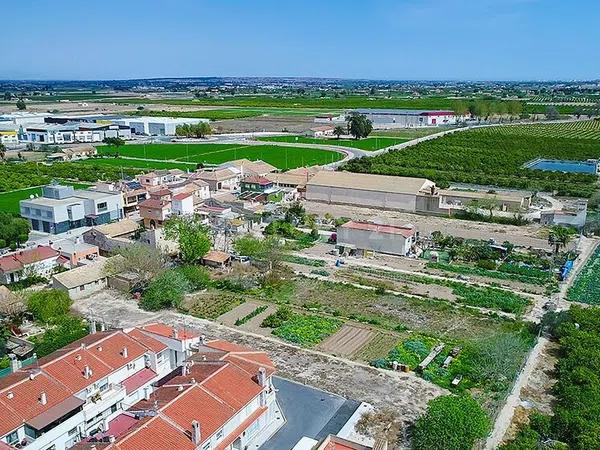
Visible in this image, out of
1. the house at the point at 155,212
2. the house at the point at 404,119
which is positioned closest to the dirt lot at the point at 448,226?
the house at the point at 155,212

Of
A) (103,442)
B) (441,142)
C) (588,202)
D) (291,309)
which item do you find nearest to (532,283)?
(291,309)

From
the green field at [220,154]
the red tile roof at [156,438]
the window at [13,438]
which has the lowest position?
the green field at [220,154]

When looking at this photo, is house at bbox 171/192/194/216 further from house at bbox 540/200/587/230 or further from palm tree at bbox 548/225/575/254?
house at bbox 540/200/587/230

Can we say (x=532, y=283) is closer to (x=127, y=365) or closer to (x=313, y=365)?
(x=313, y=365)

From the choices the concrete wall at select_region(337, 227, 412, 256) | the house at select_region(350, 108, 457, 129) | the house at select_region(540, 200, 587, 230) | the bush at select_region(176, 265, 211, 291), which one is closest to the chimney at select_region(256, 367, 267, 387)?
the bush at select_region(176, 265, 211, 291)

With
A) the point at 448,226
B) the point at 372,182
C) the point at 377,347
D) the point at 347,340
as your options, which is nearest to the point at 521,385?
the point at 377,347

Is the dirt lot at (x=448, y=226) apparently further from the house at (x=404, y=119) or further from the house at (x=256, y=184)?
the house at (x=404, y=119)
